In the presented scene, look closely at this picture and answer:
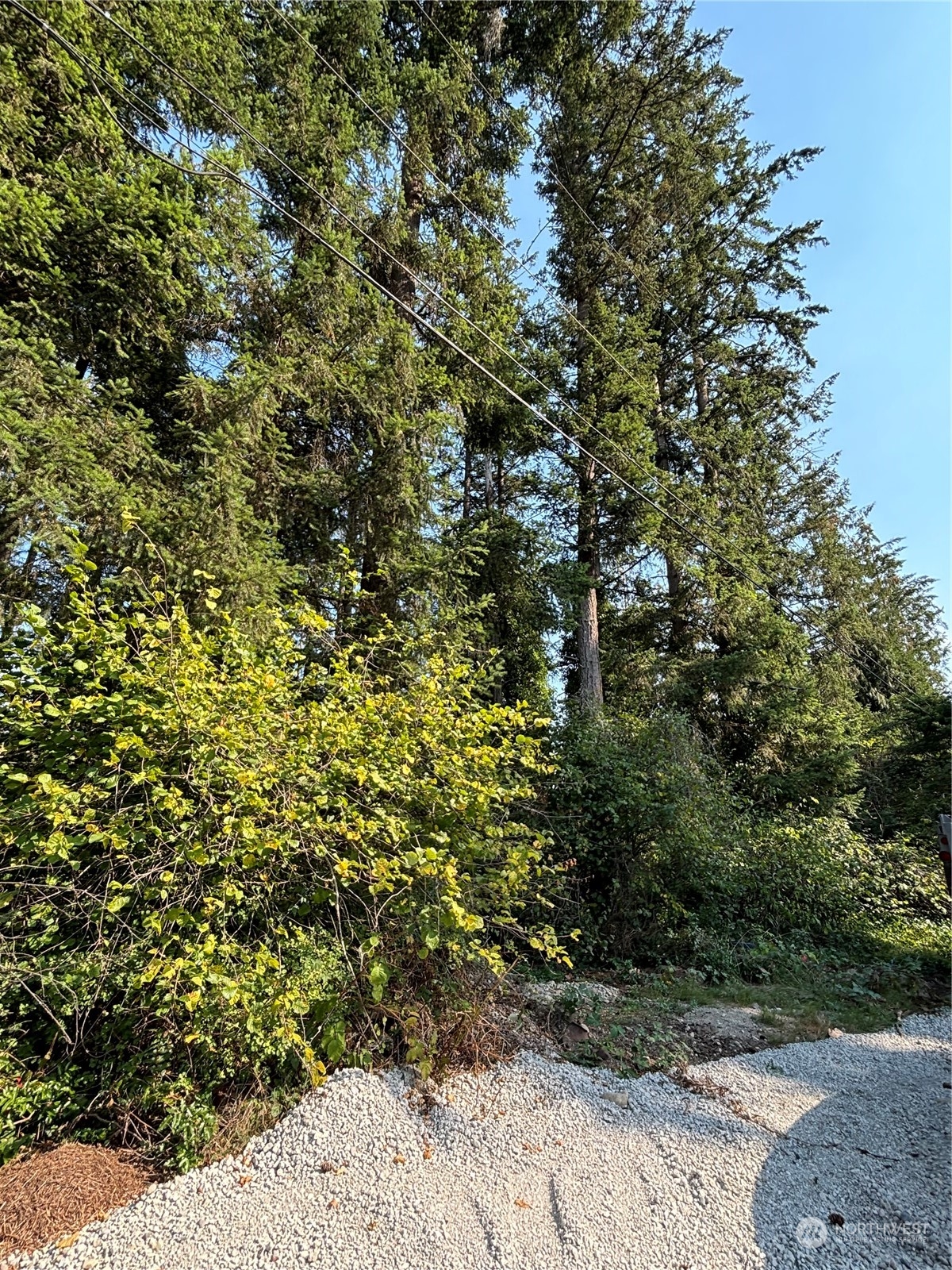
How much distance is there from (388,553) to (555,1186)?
203 inches

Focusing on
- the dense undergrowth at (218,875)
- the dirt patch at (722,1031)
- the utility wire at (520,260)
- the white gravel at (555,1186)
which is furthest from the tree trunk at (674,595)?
the white gravel at (555,1186)

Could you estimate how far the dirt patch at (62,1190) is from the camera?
194 centimetres

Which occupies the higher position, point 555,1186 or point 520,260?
point 520,260

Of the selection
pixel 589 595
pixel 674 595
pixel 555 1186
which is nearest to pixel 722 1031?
pixel 555 1186

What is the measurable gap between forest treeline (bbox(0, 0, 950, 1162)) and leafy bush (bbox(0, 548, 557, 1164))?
0.02 m

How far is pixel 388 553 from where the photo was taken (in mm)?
6156

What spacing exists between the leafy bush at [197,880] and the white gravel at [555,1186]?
0.26m

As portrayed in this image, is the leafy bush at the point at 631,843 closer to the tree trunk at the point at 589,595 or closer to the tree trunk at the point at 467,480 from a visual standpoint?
the tree trunk at the point at 589,595

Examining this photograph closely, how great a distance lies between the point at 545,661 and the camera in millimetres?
9016

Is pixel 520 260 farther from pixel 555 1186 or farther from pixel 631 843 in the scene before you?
pixel 555 1186

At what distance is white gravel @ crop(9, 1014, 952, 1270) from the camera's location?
1955 millimetres

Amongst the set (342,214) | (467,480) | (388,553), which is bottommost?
(388,553)

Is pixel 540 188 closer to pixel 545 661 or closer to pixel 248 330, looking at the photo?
pixel 248 330

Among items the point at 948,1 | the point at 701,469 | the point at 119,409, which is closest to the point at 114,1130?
the point at 119,409
